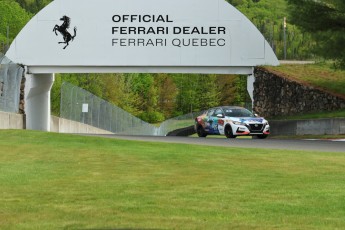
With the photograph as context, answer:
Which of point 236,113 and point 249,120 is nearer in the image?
point 249,120

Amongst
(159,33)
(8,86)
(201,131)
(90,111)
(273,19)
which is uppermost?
(273,19)

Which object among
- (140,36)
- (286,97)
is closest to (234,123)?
(286,97)

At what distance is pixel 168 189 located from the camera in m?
11.6

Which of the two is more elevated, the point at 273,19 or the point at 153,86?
the point at 273,19

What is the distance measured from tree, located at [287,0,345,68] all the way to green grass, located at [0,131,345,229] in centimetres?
1560

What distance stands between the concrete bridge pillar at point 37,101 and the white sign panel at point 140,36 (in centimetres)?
170

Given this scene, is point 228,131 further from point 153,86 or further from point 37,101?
point 153,86

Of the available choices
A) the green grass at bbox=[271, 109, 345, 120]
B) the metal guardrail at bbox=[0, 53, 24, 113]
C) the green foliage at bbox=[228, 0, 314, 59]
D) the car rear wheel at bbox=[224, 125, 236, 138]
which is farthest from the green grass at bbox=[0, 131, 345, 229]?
the green foliage at bbox=[228, 0, 314, 59]

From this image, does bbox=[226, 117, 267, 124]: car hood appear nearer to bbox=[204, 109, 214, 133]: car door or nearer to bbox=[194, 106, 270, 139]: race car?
bbox=[194, 106, 270, 139]: race car

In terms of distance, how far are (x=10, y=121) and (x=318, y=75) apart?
59.5ft

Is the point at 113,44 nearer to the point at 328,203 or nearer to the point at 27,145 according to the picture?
the point at 27,145

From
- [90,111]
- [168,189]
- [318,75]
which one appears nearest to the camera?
[168,189]

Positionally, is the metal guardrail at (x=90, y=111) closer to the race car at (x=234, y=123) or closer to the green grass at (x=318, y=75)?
the green grass at (x=318, y=75)

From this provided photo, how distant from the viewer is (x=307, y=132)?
3650cm
